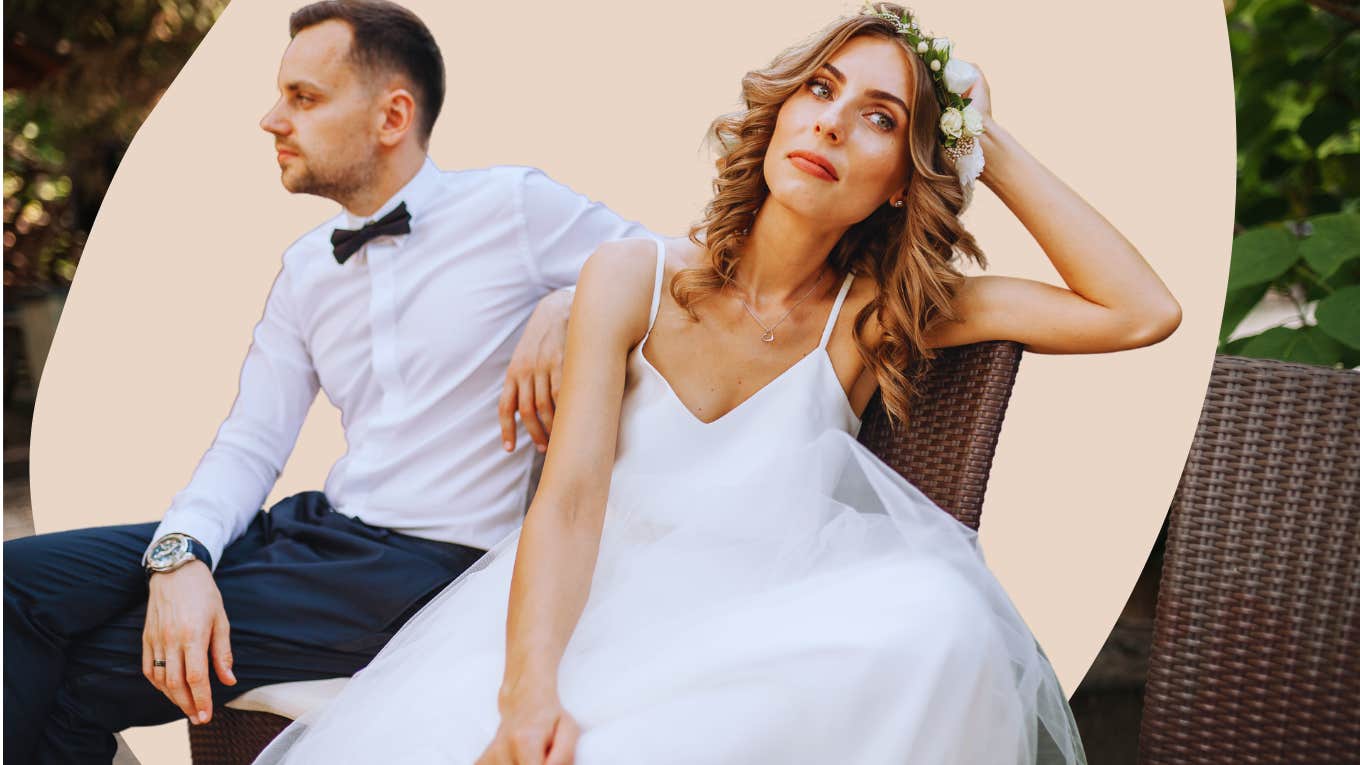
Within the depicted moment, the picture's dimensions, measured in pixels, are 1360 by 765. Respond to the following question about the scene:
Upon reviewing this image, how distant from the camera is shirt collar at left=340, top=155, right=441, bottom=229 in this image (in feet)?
7.52

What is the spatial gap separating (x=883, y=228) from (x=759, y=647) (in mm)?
838

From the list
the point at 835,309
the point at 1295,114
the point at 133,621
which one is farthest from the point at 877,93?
the point at 1295,114

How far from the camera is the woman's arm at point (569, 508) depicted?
65.9 inches

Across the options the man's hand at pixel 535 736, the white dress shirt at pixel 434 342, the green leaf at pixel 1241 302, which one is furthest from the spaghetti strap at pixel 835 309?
the green leaf at pixel 1241 302

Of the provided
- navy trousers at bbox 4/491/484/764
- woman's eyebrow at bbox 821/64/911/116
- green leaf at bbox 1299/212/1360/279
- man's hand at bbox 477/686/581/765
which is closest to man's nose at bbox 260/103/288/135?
navy trousers at bbox 4/491/484/764

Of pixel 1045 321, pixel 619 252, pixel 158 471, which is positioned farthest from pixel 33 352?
pixel 1045 321

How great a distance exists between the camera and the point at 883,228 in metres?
2.11

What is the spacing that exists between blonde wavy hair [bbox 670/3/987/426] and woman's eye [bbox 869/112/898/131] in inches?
1.3

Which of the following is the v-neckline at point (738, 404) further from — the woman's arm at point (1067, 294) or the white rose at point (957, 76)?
the white rose at point (957, 76)

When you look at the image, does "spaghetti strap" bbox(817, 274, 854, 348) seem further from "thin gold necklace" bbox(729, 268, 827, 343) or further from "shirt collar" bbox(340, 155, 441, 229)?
"shirt collar" bbox(340, 155, 441, 229)

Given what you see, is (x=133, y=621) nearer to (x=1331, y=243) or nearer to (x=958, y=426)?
(x=958, y=426)

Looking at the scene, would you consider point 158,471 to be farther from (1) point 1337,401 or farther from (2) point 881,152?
(1) point 1337,401

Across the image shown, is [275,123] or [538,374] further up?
[275,123]

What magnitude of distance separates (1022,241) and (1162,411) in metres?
0.41
